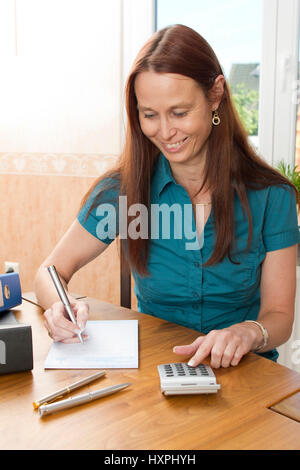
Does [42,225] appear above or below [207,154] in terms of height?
below

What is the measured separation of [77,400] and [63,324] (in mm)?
288

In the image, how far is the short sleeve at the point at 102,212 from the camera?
1.42 metres

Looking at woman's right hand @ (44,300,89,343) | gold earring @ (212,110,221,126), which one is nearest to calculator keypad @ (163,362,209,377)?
woman's right hand @ (44,300,89,343)

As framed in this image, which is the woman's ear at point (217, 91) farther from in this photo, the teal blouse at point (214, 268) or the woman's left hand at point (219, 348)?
the woman's left hand at point (219, 348)

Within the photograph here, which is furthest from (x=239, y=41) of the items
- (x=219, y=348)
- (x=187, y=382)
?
(x=187, y=382)

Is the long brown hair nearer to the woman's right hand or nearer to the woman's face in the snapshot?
the woman's face

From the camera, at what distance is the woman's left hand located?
0.88 metres

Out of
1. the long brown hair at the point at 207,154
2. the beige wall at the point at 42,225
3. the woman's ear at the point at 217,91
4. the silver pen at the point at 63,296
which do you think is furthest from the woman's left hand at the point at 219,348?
the beige wall at the point at 42,225

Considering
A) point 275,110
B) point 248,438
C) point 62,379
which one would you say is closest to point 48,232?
point 275,110

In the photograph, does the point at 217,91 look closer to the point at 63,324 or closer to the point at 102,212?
the point at 102,212

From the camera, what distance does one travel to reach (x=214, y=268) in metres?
1.28

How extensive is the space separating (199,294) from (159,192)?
31cm

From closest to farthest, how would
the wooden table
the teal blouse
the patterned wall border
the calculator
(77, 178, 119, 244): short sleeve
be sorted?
the wooden table → the calculator → the teal blouse → (77, 178, 119, 244): short sleeve → the patterned wall border
